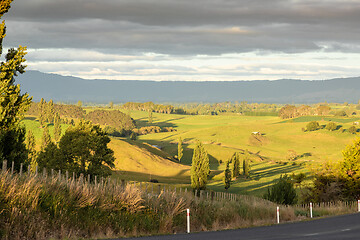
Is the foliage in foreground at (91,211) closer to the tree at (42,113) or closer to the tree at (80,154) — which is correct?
the tree at (80,154)

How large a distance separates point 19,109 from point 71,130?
41.6 meters

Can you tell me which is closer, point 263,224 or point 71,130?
point 263,224

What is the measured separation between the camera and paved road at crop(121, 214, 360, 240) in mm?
20514

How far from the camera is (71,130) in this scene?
7069 centimetres

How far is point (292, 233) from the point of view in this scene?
23.0m

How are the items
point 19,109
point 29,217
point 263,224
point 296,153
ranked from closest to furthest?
point 29,217
point 263,224
point 19,109
point 296,153

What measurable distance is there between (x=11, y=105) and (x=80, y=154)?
39121 mm

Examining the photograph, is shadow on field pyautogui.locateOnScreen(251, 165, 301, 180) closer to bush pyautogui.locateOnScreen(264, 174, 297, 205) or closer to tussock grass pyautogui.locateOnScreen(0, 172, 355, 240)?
bush pyautogui.locateOnScreen(264, 174, 297, 205)

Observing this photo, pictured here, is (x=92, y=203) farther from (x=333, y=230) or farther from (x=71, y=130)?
(x=71, y=130)

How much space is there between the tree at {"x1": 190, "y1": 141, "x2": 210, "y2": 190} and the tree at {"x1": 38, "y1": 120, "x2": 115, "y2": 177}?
32371mm

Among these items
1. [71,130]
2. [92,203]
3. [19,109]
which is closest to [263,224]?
[92,203]

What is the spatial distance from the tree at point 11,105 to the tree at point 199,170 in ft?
224

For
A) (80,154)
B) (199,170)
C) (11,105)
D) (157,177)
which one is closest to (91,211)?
(11,105)

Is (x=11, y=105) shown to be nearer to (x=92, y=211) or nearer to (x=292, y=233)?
(x=92, y=211)
